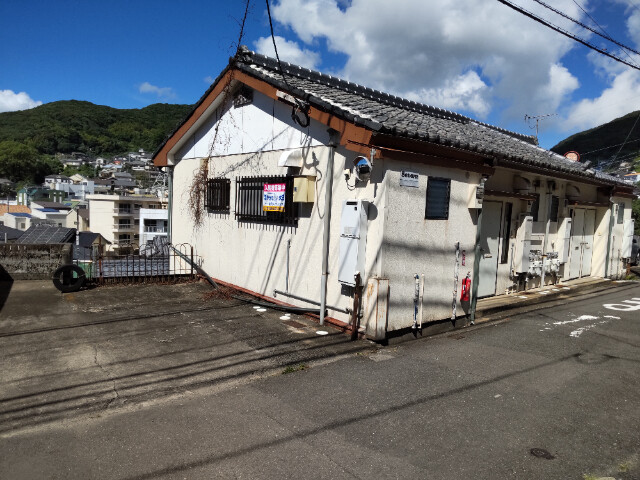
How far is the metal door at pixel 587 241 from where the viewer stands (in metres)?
12.6

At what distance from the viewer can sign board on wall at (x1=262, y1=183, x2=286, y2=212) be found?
26.1 ft

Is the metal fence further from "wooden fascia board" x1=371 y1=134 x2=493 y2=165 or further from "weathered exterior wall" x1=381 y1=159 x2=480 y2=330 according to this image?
"wooden fascia board" x1=371 y1=134 x2=493 y2=165

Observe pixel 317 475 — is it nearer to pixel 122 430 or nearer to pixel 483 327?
pixel 122 430

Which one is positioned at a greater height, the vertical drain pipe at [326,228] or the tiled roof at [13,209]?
the vertical drain pipe at [326,228]

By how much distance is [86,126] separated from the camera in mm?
152625

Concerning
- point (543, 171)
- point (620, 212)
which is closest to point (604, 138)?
point (620, 212)

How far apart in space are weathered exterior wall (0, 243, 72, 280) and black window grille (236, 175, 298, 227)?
15.3ft

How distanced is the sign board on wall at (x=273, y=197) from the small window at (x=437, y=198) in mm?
2799

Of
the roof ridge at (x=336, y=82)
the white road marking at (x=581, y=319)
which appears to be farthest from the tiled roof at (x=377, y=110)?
the white road marking at (x=581, y=319)

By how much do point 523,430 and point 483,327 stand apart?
150 inches

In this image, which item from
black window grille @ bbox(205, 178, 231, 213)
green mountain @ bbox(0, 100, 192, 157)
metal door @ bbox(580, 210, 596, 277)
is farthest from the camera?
green mountain @ bbox(0, 100, 192, 157)

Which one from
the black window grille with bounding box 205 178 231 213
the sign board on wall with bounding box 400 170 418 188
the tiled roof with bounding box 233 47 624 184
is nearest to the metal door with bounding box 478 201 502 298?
the tiled roof with bounding box 233 47 624 184

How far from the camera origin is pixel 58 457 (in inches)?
128

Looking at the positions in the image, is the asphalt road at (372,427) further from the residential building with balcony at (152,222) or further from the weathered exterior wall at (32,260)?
the residential building with balcony at (152,222)
